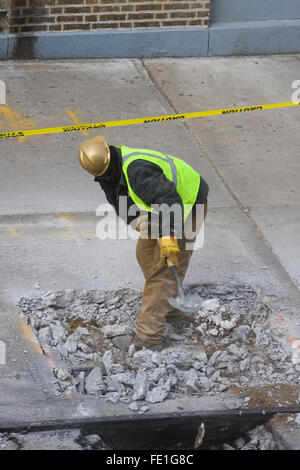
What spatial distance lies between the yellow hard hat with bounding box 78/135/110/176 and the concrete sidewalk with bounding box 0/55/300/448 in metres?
1.30

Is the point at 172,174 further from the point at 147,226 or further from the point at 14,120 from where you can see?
the point at 14,120

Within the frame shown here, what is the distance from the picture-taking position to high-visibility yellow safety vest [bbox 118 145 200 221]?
5.39 m

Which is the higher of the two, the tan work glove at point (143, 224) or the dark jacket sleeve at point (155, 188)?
the dark jacket sleeve at point (155, 188)

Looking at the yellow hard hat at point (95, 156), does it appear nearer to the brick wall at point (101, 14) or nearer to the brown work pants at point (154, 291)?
the brown work pants at point (154, 291)

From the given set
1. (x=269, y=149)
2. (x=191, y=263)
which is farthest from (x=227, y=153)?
(x=191, y=263)

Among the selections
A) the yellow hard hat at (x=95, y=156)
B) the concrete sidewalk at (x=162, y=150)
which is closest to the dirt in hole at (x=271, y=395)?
the concrete sidewalk at (x=162, y=150)

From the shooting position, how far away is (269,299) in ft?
20.7

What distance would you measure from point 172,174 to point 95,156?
52 cm

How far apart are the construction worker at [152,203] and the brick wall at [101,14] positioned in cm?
454

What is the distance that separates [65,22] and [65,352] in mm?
5131

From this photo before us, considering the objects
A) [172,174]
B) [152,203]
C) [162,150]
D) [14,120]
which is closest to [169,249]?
[152,203]

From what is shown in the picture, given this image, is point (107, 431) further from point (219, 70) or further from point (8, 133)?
point (219, 70)

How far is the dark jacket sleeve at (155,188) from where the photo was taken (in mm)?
5266

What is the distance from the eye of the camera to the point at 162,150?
8.24 meters
